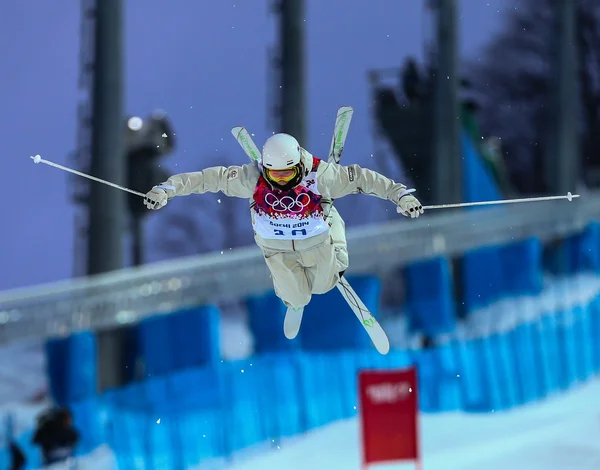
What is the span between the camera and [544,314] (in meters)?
13.0

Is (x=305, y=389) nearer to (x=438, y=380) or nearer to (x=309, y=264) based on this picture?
(x=438, y=380)

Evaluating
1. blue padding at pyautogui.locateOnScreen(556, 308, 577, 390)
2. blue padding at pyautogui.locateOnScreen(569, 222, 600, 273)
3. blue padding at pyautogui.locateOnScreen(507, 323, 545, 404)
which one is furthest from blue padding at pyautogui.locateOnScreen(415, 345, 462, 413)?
blue padding at pyautogui.locateOnScreen(569, 222, 600, 273)

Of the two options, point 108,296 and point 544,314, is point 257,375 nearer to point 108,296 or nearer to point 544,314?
point 108,296

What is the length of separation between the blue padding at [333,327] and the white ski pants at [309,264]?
5.45m

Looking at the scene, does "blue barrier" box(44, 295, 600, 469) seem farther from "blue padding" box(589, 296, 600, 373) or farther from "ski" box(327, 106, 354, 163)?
"ski" box(327, 106, 354, 163)

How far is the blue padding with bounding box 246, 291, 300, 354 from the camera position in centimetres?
1086

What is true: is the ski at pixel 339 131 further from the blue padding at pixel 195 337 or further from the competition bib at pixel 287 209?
the blue padding at pixel 195 337

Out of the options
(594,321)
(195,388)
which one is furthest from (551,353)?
(195,388)

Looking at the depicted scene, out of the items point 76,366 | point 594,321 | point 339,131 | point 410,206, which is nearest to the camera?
point 410,206

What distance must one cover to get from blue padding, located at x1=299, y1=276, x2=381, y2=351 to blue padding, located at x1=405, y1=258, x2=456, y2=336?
138 cm

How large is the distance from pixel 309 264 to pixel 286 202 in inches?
23.3

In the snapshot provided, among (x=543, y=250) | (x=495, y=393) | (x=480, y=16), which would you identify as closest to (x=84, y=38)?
(x=495, y=393)

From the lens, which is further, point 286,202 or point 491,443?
point 491,443

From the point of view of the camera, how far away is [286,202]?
5121 millimetres
